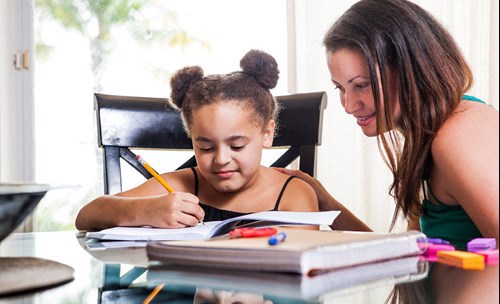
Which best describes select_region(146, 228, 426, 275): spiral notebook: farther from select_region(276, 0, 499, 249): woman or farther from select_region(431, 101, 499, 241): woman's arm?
select_region(276, 0, 499, 249): woman

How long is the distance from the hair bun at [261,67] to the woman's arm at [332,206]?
9.0 inches

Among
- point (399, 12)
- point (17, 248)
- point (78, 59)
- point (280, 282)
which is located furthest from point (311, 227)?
point (78, 59)

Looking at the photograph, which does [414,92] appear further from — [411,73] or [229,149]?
[229,149]

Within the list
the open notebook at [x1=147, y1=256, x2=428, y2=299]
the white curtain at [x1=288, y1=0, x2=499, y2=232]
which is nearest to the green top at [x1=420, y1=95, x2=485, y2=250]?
the open notebook at [x1=147, y1=256, x2=428, y2=299]

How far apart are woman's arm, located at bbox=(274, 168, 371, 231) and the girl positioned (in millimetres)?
51

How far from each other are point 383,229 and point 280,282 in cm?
263

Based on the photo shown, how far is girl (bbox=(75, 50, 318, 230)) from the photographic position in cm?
151

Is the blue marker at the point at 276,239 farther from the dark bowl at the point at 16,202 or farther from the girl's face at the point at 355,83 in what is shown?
the girl's face at the point at 355,83

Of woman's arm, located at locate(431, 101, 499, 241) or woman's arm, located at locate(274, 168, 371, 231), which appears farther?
woman's arm, located at locate(274, 168, 371, 231)

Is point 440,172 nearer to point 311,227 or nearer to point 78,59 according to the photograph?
point 311,227

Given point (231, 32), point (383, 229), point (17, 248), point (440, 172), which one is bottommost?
point (383, 229)

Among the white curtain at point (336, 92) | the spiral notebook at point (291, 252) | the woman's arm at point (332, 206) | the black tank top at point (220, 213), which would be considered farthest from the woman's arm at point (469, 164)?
the white curtain at point (336, 92)

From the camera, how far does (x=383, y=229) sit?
321 cm

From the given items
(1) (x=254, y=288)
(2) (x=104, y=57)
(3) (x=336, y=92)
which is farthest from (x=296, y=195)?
(2) (x=104, y=57)
